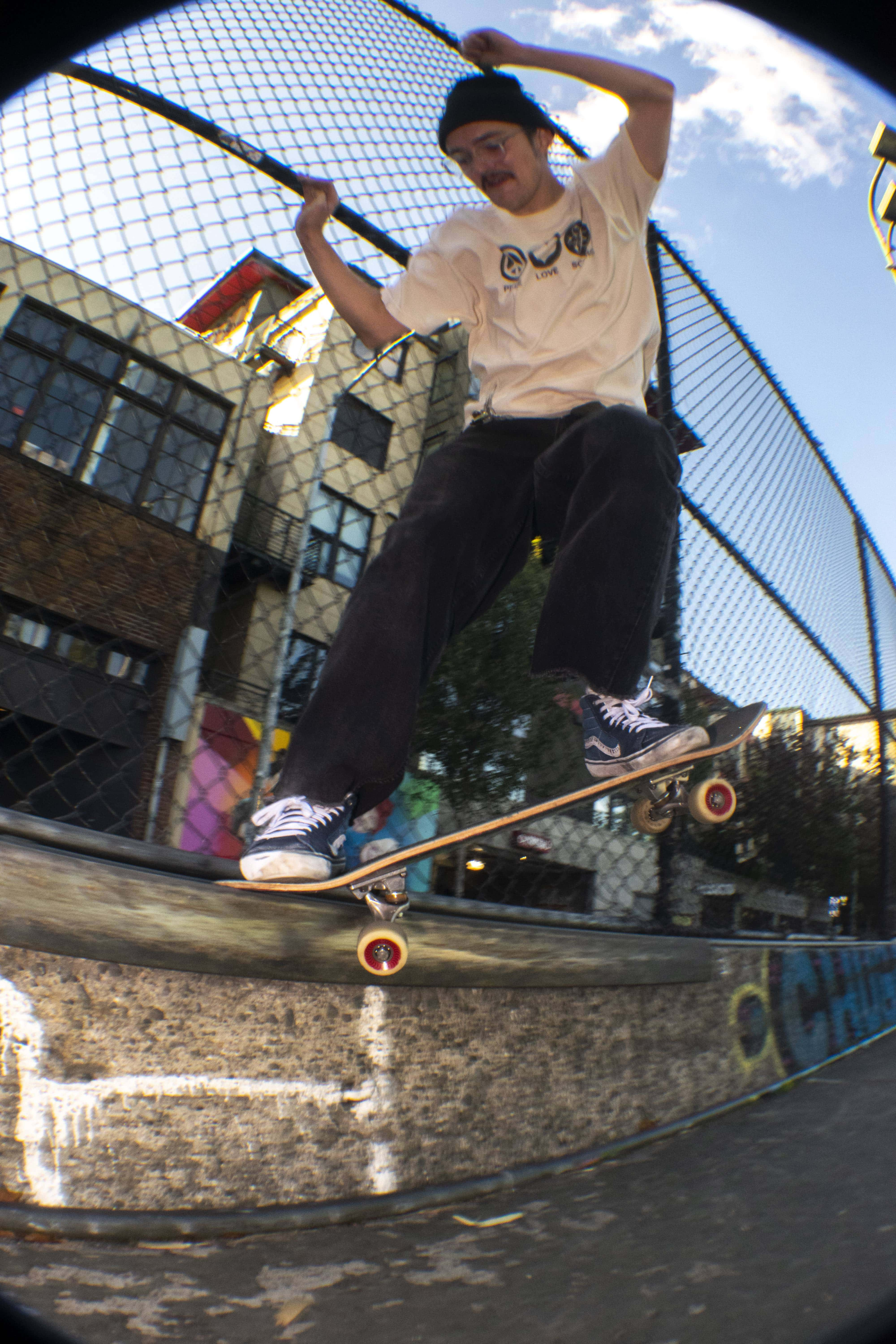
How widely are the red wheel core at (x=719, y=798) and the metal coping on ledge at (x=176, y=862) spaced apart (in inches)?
19.9

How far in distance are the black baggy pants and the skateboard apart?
7.7 inches

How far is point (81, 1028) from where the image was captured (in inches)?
50.4

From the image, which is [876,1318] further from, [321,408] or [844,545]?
[321,408]

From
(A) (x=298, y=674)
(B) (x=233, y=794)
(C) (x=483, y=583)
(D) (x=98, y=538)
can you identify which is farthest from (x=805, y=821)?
(B) (x=233, y=794)

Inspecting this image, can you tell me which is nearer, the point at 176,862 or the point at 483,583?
the point at 176,862

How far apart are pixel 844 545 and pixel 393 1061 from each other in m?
4.56

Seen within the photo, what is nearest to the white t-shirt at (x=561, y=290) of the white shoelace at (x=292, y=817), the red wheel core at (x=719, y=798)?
the red wheel core at (x=719, y=798)

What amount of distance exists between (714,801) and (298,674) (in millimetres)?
6428

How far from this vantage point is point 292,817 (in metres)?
1.42

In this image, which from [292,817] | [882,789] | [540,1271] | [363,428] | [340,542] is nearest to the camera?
[540,1271]

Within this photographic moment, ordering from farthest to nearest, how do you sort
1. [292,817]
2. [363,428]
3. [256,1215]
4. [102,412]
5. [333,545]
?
[102,412]
[333,545]
[363,428]
[292,817]
[256,1215]

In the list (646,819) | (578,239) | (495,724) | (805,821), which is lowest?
(646,819)

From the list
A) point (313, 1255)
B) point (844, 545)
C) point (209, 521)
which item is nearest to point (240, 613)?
point (209, 521)

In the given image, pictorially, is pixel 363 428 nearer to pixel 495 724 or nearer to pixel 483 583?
pixel 495 724
